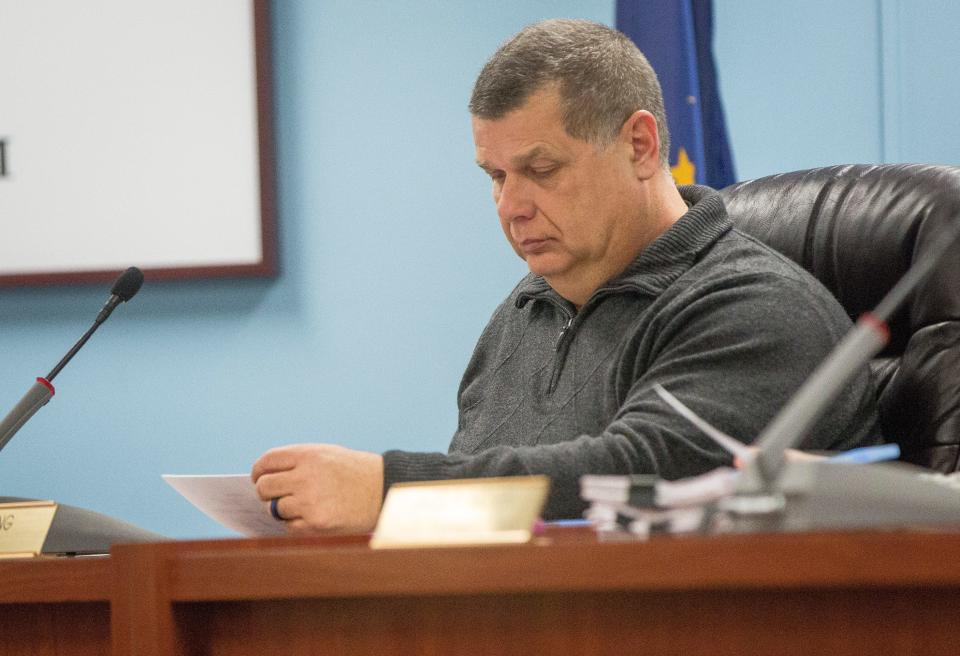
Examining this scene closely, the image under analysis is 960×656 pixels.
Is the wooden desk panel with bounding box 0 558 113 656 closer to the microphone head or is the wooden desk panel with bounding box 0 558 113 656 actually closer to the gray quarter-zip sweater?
the gray quarter-zip sweater

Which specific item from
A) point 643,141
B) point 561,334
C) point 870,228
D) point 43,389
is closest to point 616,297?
point 561,334

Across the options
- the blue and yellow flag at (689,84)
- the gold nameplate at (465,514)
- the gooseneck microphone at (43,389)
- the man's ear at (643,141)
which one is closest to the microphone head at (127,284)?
the gooseneck microphone at (43,389)

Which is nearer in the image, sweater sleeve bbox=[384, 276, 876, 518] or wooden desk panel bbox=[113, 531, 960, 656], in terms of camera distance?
wooden desk panel bbox=[113, 531, 960, 656]

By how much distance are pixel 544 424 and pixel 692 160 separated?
3.01 ft

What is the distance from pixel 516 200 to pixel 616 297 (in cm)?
19

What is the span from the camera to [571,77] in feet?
5.20

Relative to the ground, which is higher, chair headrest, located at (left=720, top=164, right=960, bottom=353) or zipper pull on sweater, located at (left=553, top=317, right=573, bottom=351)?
chair headrest, located at (left=720, top=164, right=960, bottom=353)

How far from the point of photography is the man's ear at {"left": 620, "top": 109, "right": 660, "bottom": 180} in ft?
5.37

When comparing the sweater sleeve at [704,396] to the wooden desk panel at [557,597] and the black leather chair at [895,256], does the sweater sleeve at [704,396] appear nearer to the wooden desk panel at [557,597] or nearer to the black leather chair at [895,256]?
the black leather chair at [895,256]

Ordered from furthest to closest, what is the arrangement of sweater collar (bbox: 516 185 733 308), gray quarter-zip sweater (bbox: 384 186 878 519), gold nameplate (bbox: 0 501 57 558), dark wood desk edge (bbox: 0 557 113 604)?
sweater collar (bbox: 516 185 733 308) → gray quarter-zip sweater (bbox: 384 186 878 519) → gold nameplate (bbox: 0 501 57 558) → dark wood desk edge (bbox: 0 557 113 604)

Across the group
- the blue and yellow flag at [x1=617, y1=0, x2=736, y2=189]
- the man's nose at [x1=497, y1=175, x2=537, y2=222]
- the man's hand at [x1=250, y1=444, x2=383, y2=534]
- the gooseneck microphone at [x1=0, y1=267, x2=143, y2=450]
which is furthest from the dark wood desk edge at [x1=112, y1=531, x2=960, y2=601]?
the blue and yellow flag at [x1=617, y1=0, x2=736, y2=189]

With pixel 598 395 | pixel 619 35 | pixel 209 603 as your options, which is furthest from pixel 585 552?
pixel 619 35

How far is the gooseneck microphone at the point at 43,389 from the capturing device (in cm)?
149

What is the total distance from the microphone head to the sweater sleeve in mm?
614
